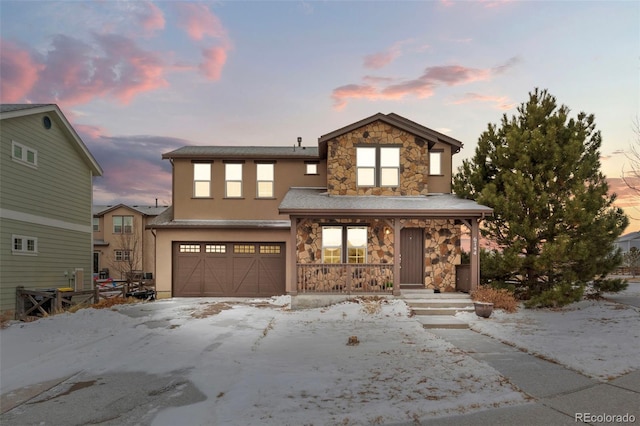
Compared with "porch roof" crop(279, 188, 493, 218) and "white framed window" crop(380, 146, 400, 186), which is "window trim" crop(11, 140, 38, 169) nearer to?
"porch roof" crop(279, 188, 493, 218)

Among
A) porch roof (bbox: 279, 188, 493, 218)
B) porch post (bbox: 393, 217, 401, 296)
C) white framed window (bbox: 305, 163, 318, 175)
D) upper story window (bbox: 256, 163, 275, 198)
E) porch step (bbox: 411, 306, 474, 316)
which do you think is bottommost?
porch step (bbox: 411, 306, 474, 316)

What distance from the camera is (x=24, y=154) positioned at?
15.0m

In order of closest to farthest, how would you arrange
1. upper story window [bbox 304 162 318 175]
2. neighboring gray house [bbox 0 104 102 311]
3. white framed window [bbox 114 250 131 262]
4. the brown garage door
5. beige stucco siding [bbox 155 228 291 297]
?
1. neighboring gray house [bbox 0 104 102 311]
2. beige stucco siding [bbox 155 228 291 297]
3. the brown garage door
4. upper story window [bbox 304 162 318 175]
5. white framed window [bbox 114 250 131 262]

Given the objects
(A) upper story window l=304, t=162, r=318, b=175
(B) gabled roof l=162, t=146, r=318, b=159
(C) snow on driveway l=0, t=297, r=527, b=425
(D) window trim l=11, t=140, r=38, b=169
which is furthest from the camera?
(A) upper story window l=304, t=162, r=318, b=175

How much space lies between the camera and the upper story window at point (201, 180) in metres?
18.3

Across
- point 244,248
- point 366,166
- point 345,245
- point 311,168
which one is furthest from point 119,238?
point 366,166

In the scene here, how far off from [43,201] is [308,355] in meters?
14.0

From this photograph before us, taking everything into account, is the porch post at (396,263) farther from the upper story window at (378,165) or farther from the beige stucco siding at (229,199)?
the beige stucco siding at (229,199)

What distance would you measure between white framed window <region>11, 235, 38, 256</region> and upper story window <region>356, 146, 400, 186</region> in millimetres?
12838

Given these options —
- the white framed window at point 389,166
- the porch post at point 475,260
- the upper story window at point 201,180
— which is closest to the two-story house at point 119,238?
the upper story window at point 201,180

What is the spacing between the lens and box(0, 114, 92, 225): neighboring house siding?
46.7 feet

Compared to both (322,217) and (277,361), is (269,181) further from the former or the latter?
(277,361)

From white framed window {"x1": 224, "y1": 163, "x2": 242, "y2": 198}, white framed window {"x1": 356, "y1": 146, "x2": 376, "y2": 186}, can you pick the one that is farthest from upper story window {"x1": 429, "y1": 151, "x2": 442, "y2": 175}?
white framed window {"x1": 224, "y1": 163, "x2": 242, "y2": 198}

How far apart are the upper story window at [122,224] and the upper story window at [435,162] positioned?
88.5 feet
